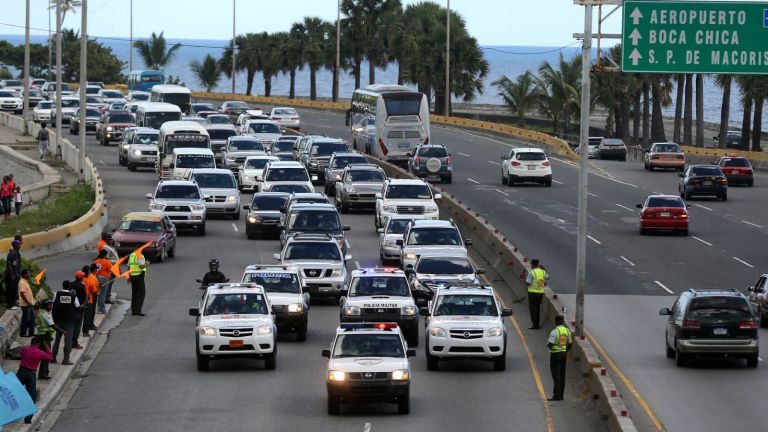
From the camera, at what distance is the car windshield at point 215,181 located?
53.3m

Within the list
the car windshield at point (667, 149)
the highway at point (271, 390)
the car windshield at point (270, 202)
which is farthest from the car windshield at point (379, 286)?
the car windshield at point (667, 149)

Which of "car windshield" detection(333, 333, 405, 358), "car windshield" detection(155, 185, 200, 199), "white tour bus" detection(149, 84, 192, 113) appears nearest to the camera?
"car windshield" detection(333, 333, 405, 358)

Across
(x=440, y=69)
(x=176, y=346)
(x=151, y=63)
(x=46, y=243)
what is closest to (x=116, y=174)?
(x=46, y=243)

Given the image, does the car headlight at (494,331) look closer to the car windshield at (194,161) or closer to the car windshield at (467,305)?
the car windshield at (467,305)

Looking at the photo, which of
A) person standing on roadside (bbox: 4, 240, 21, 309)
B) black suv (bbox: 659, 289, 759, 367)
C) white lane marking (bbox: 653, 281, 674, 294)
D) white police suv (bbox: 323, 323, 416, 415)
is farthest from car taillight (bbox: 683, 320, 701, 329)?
person standing on roadside (bbox: 4, 240, 21, 309)

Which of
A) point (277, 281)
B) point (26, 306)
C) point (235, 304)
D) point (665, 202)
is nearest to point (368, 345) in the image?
point (235, 304)

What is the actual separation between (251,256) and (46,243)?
20.7ft

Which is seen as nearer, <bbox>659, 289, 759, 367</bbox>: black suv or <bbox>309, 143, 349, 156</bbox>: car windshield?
<bbox>659, 289, 759, 367</bbox>: black suv

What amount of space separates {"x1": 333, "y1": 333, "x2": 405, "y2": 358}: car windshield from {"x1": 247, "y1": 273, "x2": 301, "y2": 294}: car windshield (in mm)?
6972

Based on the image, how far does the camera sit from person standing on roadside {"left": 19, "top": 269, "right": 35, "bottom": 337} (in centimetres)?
2869

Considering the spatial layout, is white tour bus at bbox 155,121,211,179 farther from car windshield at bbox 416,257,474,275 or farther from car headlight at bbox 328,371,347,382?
car headlight at bbox 328,371,347,382

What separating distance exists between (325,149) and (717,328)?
39.0 meters

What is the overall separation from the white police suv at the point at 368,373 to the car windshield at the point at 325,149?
4131 cm

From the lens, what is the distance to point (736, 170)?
69.0 metres
